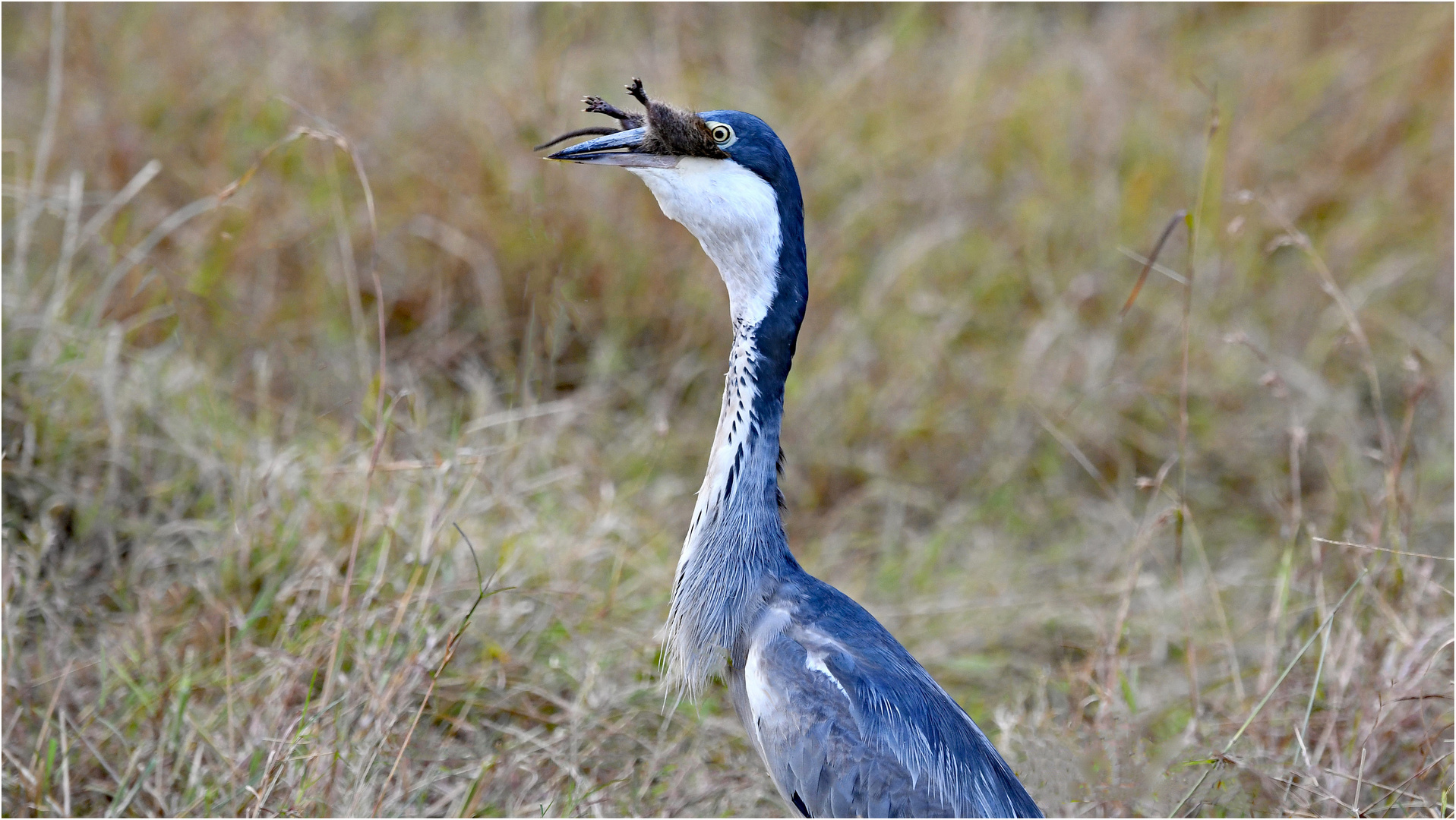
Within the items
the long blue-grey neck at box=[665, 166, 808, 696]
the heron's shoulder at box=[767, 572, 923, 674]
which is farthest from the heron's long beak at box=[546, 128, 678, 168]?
the heron's shoulder at box=[767, 572, 923, 674]

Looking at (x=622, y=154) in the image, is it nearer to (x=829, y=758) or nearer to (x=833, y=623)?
(x=833, y=623)

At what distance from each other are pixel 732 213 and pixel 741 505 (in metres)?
0.60

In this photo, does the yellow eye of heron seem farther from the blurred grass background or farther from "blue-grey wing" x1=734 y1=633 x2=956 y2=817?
"blue-grey wing" x1=734 y1=633 x2=956 y2=817

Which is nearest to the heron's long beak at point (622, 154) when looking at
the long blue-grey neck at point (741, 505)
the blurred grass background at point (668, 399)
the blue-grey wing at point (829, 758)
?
the long blue-grey neck at point (741, 505)

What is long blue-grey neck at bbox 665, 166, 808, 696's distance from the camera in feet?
8.22

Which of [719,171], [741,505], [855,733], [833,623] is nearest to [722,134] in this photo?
[719,171]

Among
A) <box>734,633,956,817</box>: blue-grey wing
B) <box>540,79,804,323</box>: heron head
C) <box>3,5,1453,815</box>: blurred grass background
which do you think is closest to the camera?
<box>734,633,956,817</box>: blue-grey wing

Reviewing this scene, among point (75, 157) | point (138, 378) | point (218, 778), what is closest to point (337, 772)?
point (218, 778)

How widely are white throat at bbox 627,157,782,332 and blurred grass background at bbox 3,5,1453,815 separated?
0.76 meters

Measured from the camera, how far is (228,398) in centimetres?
397

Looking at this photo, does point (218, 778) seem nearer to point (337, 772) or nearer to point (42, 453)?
point (337, 772)

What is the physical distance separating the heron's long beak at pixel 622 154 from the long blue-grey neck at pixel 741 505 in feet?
0.91

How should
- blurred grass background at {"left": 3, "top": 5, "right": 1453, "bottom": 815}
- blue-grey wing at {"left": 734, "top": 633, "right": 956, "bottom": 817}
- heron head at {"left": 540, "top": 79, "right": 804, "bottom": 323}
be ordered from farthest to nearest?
blurred grass background at {"left": 3, "top": 5, "right": 1453, "bottom": 815} < heron head at {"left": 540, "top": 79, "right": 804, "bottom": 323} < blue-grey wing at {"left": 734, "top": 633, "right": 956, "bottom": 817}

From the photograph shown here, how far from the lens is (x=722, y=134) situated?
2.43 metres
